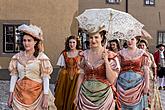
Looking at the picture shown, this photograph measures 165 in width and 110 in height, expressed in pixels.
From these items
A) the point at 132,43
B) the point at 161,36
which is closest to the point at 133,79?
the point at 132,43

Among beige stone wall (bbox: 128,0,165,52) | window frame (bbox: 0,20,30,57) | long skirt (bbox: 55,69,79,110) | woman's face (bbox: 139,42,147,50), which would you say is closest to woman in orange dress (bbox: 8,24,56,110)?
long skirt (bbox: 55,69,79,110)

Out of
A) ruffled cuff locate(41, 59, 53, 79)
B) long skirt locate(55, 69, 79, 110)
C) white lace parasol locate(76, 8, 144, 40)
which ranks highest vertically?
white lace parasol locate(76, 8, 144, 40)

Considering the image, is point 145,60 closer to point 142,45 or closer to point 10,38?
point 142,45

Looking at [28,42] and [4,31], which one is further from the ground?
[4,31]

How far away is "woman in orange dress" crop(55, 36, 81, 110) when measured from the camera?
9.59 m

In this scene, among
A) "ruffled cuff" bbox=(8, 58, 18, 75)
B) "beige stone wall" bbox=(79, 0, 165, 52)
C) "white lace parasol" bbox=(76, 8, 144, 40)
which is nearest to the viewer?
"white lace parasol" bbox=(76, 8, 144, 40)

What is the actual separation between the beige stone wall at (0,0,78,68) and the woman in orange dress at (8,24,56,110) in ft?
40.7

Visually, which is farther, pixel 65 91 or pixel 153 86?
pixel 153 86

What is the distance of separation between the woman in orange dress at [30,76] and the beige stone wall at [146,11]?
26.5 metres

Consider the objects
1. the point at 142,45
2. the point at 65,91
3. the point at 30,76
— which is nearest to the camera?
the point at 30,76

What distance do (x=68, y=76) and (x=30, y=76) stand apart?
3.38 m

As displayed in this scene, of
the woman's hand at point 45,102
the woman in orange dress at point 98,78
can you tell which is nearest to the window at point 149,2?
the woman's hand at point 45,102

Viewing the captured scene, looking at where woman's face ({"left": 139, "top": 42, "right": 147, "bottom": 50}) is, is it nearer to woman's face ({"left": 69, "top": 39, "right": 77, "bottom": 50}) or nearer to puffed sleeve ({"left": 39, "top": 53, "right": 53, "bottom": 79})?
woman's face ({"left": 69, "top": 39, "right": 77, "bottom": 50})

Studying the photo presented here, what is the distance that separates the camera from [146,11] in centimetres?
3353
